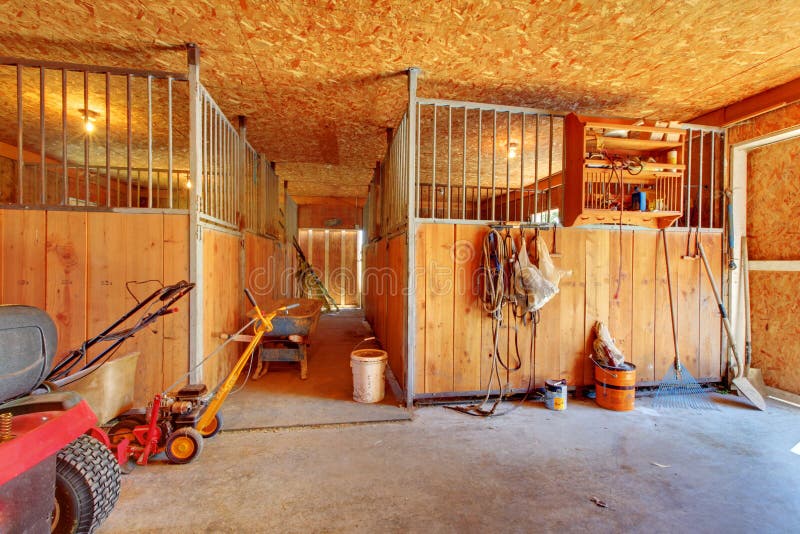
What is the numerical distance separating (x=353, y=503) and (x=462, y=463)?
729mm

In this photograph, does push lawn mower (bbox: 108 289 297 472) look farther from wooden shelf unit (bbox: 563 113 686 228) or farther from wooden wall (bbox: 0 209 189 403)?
wooden shelf unit (bbox: 563 113 686 228)

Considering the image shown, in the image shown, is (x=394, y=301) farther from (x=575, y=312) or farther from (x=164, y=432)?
(x=164, y=432)

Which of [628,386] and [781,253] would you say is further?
[781,253]

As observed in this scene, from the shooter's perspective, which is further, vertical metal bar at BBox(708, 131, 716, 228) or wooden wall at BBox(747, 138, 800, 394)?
vertical metal bar at BBox(708, 131, 716, 228)

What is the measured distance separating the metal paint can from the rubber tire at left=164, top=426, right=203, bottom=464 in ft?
8.61

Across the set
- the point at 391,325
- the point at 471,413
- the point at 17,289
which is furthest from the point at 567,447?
the point at 17,289

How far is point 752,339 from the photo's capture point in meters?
3.62

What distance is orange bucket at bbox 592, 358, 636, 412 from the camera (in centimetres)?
309

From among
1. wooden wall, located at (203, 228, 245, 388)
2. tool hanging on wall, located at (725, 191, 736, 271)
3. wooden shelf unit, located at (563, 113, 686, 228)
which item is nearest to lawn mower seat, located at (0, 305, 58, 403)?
wooden wall, located at (203, 228, 245, 388)

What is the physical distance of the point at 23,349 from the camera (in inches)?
52.4

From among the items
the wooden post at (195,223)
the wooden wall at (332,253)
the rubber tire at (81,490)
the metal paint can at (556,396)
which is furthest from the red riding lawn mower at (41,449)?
the wooden wall at (332,253)

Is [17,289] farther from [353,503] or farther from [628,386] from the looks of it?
[628,386]

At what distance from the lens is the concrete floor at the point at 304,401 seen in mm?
2842

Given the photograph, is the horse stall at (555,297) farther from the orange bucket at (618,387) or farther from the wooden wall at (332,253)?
the wooden wall at (332,253)
